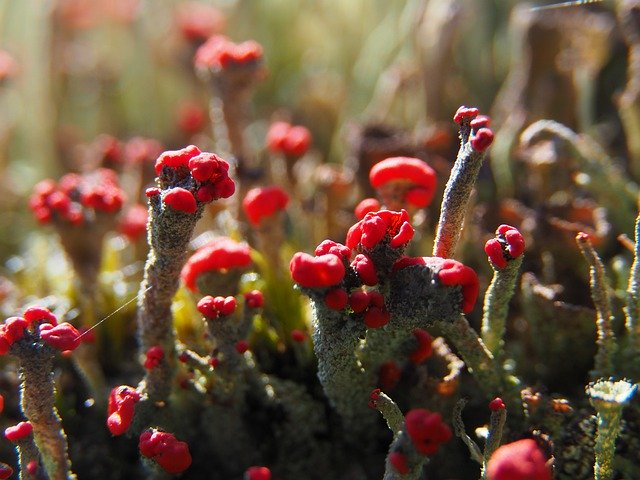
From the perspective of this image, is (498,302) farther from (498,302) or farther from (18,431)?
(18,431)

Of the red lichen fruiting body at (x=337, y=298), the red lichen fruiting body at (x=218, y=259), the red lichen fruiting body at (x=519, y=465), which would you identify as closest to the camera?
the red lichen fruiting body at (x=519, y=465)

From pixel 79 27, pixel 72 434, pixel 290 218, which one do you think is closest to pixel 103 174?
pixel 290 218

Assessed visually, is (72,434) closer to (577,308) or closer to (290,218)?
(290,218)

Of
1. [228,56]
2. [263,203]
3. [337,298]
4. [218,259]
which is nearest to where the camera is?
[337,298]

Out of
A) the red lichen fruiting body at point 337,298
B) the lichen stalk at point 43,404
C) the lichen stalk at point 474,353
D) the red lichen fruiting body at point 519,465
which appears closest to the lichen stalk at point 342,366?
the red lichen fruiting body at point 337,298

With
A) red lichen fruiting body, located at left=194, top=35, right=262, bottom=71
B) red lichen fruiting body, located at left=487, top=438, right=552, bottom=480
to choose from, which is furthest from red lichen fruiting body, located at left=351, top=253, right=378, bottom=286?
red lichen fruiting body, located at left=194, top=35, right=262, bottom=71

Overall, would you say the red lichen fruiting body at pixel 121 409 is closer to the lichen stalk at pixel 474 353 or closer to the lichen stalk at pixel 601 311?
the lichen stalk at pixel 474 353

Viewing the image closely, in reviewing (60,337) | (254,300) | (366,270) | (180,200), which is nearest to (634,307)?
(366,270)
